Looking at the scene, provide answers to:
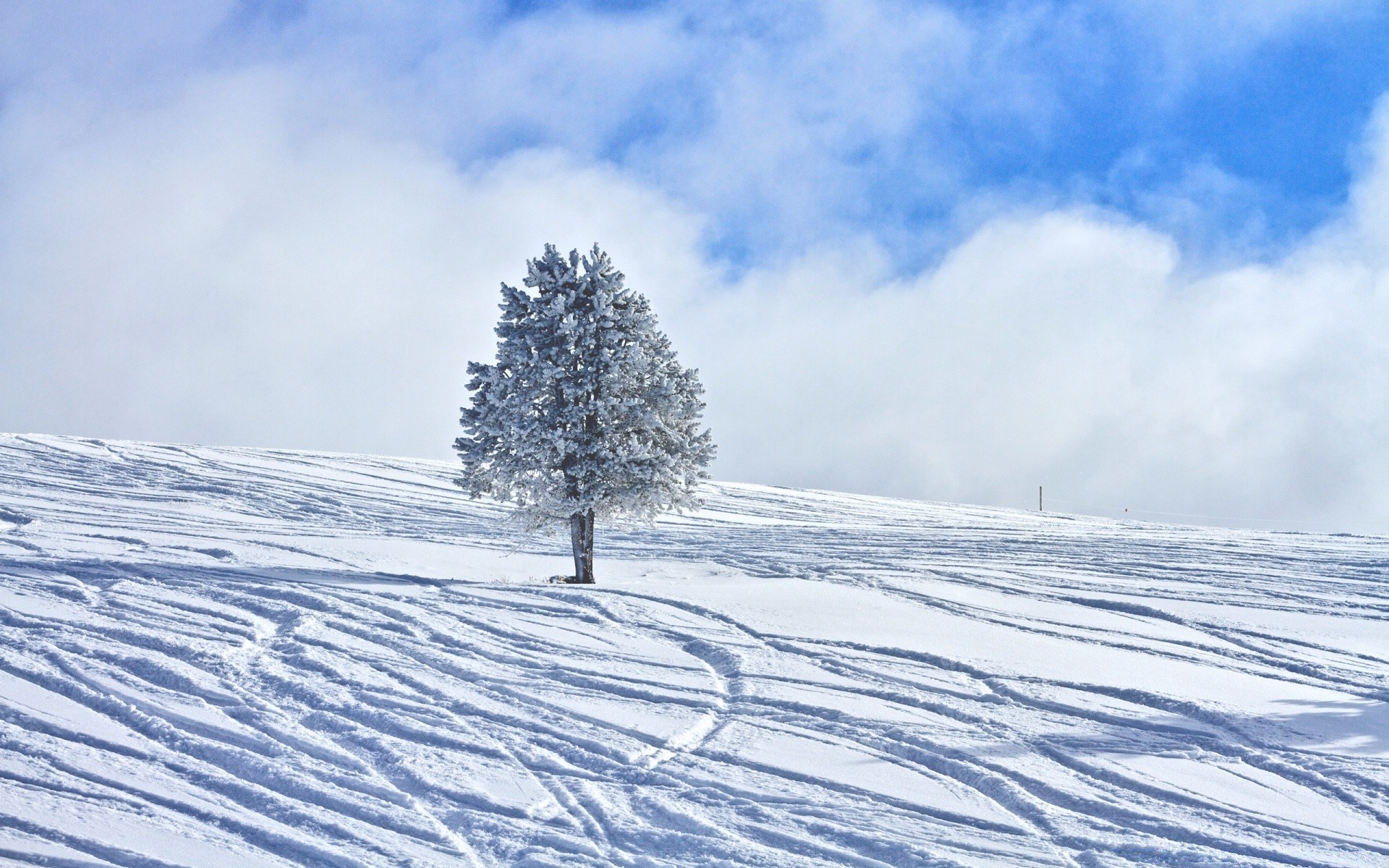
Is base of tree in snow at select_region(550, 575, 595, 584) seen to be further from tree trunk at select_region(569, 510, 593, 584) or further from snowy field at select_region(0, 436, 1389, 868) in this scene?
snowy field at select_region(0, 436, 1389, 868)

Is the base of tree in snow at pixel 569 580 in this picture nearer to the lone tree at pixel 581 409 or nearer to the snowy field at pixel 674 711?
the lone tree at pixel 581 409

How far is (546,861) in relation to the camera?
6.76 metres

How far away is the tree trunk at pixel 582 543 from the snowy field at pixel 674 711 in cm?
121

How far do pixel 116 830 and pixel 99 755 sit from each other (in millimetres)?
1676

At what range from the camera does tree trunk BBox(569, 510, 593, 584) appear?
18750mm

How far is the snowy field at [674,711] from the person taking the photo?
7.23m

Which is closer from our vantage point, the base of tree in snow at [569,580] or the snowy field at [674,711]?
the snowy field at [674,711]

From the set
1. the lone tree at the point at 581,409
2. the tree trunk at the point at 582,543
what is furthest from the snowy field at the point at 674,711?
the lone tree at the point at 581,409

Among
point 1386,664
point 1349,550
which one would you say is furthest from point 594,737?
point 1349,550

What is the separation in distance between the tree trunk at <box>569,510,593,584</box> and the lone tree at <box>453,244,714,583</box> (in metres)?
0.02

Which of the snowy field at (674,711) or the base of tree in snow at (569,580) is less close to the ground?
the base of tree in snow at (569,580)

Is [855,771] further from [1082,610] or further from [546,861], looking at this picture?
[1082,610]

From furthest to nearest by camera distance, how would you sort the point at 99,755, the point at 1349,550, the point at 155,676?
the point at 1349,550, the point at 155,676, the point at 99,755

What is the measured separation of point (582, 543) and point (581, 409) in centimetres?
274
